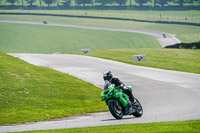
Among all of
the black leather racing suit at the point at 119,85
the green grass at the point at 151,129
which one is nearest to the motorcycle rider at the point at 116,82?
the black leather racing suit at the point at 119,85

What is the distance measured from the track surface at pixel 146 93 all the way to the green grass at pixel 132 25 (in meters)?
57.3

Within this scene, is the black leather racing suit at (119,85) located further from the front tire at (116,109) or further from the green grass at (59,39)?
→ the green grass at (59,39)

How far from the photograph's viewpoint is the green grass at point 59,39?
8546 cm

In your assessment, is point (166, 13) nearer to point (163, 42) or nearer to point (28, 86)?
point (163, 42)

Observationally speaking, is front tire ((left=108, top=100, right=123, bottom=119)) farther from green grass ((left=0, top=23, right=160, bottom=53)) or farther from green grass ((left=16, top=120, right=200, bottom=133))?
green grass ((left=0, top=23, right=160, bottom=53))

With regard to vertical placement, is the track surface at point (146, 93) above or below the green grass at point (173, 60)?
above

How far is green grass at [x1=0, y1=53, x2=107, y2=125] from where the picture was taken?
1903 centimetres

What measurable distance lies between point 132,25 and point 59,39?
26471 mm

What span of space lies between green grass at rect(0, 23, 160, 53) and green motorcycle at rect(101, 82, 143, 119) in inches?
2573

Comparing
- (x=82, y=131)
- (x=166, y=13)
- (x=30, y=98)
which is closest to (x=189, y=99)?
(x=30, y=98)

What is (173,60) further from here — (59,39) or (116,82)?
(59,39)

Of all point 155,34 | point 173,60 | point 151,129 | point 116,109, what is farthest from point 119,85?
point 155,34

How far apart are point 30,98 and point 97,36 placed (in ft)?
262

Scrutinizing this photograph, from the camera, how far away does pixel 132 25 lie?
117000 millimetres
